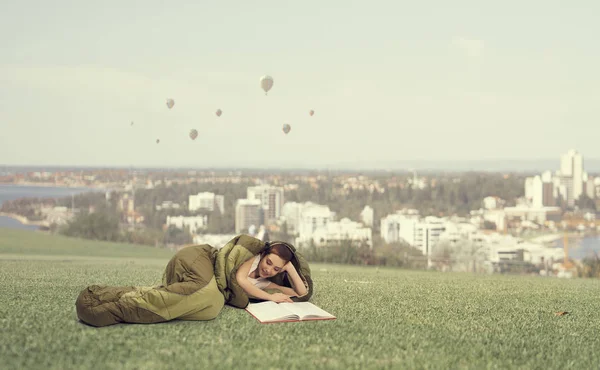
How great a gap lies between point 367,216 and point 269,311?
4704 cm

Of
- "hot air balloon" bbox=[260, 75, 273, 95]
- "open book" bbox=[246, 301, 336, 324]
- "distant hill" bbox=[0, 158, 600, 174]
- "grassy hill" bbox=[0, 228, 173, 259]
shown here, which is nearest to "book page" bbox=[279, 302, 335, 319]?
"open book" bbox=[246, 301, 336, 324]

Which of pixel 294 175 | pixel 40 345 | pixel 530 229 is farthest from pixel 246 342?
pixel 294 175

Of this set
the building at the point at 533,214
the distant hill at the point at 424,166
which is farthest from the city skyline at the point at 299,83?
the building at the point at 533,214

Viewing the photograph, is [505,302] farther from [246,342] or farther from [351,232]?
[351,232]

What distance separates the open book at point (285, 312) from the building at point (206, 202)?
48697 mm

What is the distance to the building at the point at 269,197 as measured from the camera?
54188 millimetres

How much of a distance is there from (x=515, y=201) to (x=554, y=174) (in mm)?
8152

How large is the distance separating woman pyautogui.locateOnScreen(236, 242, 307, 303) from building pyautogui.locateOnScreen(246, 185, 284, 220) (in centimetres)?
4791

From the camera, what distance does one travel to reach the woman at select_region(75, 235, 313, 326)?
4.39 meters

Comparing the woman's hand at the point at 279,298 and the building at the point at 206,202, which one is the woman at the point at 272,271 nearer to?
the woman's hand at the point at 279,298

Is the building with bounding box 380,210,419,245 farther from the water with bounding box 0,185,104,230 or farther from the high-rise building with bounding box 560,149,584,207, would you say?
the water with bounding box 0,185,104,230

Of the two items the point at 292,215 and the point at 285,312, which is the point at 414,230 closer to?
the point at 292,215

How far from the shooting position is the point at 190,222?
52094 mm

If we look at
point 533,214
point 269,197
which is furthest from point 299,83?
point 533,214
